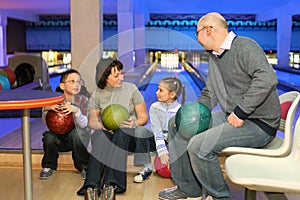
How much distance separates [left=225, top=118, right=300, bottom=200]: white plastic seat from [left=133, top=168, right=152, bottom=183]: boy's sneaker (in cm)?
84

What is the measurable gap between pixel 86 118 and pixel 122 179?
0.39 m

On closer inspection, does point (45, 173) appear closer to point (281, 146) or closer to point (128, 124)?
point (128, 124)

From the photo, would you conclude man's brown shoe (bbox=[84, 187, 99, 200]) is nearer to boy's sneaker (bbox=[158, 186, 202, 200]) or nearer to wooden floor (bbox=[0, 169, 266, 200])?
wooden floor (bbox=[0, 169, 266, 200])

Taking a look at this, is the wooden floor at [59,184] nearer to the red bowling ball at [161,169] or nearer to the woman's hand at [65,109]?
the red bowling ball at [161,169]

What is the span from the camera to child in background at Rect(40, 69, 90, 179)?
7.39ft

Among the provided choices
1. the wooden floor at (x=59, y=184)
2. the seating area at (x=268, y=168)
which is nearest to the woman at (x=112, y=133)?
the wooden floor at (x=59, y=184)

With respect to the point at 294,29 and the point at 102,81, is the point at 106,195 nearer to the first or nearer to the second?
the point at 102,81

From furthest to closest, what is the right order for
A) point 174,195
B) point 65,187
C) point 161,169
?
point 161,169, point 65,187, point 174,195

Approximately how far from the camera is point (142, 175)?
2283mm

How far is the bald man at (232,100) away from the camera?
1.62m

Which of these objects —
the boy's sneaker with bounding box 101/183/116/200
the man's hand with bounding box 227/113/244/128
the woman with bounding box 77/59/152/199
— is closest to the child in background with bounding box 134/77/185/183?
the woman with bounding box 77/59/152/199

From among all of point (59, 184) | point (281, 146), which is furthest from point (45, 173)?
point (281, 146)

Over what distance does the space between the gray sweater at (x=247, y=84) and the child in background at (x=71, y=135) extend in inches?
31.4

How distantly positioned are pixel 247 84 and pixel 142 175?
852 mm
